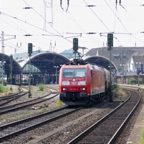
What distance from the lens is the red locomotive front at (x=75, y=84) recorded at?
26625 millimetres

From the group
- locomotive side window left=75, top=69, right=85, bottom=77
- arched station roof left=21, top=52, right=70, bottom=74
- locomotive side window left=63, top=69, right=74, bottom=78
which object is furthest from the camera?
arched station roof left=21, top=52, right=70, bottom=74

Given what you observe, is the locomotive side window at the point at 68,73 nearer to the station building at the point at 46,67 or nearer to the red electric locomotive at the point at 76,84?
the red electric locomotive at the point at 76,84

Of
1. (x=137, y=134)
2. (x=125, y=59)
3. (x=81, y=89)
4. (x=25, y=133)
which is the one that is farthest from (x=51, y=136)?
(x=125, y=59)

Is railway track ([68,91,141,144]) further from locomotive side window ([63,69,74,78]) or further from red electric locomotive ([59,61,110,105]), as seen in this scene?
locomotive side window ([63,69,74,78])

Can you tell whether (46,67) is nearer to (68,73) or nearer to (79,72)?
(68,73)

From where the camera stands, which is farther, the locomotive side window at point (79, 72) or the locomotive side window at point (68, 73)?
the locomotive side window at point (68, 73)

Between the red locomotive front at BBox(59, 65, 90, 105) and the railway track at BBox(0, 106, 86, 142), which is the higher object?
the red locomotive front at BBox(59, 65, 90, 105)

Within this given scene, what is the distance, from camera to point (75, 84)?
2678 cm

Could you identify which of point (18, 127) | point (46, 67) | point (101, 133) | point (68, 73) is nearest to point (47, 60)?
point (46, 67)

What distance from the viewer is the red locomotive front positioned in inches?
1048

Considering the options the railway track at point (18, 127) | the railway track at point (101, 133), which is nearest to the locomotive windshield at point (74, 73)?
the railway track at point (18, 127)

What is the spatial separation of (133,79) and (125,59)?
4889 cm

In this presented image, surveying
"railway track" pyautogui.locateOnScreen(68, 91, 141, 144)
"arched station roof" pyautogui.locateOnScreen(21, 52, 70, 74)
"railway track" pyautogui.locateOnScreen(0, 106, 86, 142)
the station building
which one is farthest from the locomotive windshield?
"arched station roof" pyautogui.locateOnScreen(21, 52, 70, 74)

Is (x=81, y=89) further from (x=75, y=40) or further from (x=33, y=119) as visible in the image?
(x=75, y=40)
